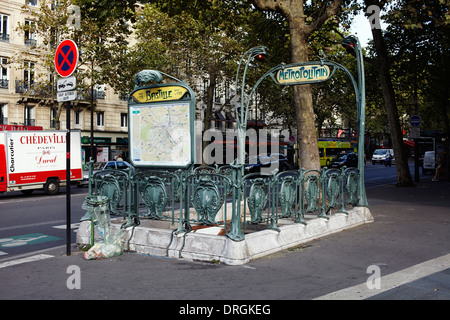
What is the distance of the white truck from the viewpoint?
18.8 meters

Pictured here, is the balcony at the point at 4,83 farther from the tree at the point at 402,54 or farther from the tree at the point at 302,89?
the tree at the point at 302,89

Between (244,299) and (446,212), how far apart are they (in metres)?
9.34

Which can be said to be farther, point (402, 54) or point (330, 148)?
point (330, 148)

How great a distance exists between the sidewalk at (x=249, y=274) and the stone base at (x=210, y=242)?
140 mm

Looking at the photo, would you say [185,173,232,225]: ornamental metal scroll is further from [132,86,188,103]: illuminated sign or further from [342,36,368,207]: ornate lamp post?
[342,36,368,207]: ornate lamp post

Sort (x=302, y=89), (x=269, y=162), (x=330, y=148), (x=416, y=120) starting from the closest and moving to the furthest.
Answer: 1. (x=302, y=89)
2. (x=416, y=120)
3. (x=269, y=162)
4. (x=330, y=148)

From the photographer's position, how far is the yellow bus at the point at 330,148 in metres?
48.5

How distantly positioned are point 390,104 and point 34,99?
25325 mm

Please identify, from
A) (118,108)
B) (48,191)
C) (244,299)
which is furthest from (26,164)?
(118,108)

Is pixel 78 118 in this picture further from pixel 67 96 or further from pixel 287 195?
pixel 287 195

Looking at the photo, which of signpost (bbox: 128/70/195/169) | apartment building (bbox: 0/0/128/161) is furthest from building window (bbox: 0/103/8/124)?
signpost (bbox: 128/70/195/169)

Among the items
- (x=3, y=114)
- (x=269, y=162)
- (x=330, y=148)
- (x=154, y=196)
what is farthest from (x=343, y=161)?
(x=154, y=196)

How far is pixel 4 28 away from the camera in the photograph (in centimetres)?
3484

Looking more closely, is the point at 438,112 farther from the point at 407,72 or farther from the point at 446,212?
the point at 446,212
